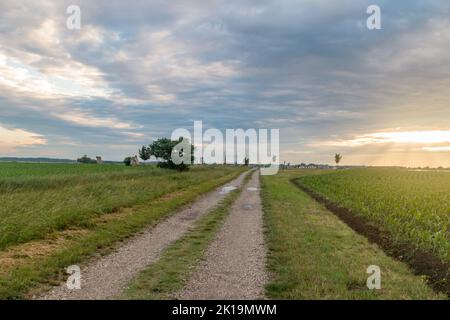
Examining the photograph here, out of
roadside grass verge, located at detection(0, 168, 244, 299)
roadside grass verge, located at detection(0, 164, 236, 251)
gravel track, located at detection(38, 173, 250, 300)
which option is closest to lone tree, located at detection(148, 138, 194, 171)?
roadside grass verge, located at detection(0, 164, 236, 251)

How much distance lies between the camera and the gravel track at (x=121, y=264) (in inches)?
282

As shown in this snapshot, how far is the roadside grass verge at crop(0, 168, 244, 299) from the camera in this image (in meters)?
7.58

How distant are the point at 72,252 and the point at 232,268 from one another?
14.9 feet

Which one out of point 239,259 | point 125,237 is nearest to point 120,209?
point 125,237

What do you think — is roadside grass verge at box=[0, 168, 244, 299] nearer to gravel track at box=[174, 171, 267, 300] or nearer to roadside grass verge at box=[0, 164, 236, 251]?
roadside grass verge at box=[0, 164, 236, 251]

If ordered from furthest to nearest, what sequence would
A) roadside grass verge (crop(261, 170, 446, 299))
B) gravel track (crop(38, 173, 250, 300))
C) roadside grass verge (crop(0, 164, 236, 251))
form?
roadside grass verge (crop(0, 164, 236, 251))
roadside grass verge (crop(261, 170, 446, 299))
gravel track (crop(38, 173, 250, 300))

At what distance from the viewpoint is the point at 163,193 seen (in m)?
26.2

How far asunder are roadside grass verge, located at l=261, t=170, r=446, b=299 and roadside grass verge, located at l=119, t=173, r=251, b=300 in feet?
6.31

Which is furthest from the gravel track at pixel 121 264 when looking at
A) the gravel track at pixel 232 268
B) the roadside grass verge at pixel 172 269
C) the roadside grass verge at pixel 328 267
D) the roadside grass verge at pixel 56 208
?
the roadside grass verge at pixel 328 267

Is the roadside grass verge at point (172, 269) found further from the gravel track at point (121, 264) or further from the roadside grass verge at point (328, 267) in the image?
the roadside grass verge at point (328, 267)

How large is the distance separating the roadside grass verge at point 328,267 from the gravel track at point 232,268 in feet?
1.07

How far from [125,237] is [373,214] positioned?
38.5 ft

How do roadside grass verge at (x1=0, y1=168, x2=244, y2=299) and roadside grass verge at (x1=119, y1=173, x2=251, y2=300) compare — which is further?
roadside grass verge at (x1=0, y1=168, x2=244, y2=299)
